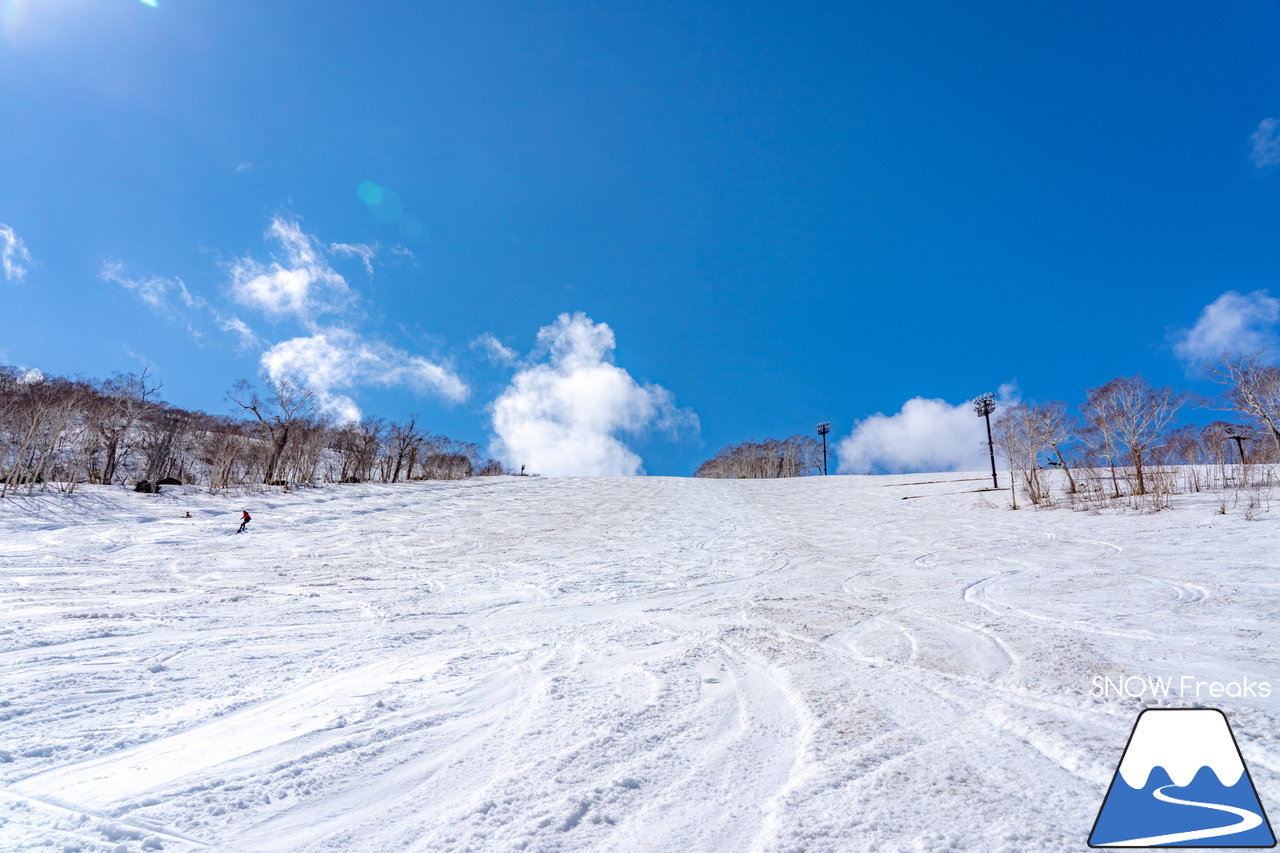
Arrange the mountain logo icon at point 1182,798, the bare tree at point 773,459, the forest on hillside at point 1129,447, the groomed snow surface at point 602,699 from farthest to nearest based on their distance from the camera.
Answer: the bare tree at point 773,459 < the forest on hillside at point 1129,447 < the groomed snow surface at point 602,699 < the mountain logo icon at point 1182,798

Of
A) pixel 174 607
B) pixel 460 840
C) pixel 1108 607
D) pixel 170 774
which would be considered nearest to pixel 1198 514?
pixel 1108 607

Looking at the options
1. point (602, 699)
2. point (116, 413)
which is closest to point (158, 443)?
point (116, 413)

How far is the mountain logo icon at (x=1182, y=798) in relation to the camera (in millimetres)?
2080

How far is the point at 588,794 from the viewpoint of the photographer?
248cm

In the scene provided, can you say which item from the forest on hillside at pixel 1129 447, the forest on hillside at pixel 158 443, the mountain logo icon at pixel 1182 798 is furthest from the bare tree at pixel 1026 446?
the forest on hillside at pixel 158 443

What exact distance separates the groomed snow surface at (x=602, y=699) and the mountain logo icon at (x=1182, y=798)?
137 millimetres

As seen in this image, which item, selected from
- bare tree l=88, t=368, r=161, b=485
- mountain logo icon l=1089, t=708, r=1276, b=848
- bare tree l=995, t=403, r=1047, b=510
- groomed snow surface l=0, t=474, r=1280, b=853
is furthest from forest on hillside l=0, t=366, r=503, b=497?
bare tree l=995, t=403, r=1047, b=510

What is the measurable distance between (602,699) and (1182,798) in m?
3.30

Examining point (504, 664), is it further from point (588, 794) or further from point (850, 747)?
point (850, 747)

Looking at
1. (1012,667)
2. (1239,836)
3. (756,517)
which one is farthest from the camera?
(756,517)

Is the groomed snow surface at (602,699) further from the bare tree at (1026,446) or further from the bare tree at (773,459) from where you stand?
the bare tree at (773,459)

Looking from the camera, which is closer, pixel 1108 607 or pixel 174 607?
pixel 1108 607

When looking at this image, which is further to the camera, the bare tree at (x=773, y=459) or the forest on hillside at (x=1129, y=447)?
the bare tree at (x=773, y=459)

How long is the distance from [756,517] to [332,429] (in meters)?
42.8
